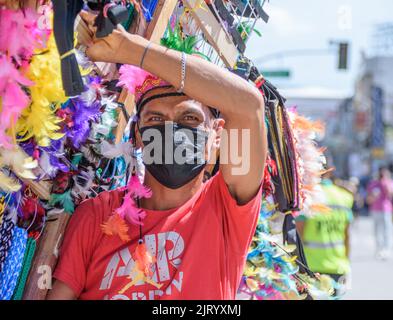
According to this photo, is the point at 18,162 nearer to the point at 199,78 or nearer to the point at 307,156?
the point at 199,78

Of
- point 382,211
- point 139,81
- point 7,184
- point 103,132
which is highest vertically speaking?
point 382,211

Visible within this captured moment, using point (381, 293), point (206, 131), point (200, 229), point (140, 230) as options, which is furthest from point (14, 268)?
point (381, 293)

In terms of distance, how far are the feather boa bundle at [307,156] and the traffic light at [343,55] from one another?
46.1ft

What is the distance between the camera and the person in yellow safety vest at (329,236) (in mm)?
5309

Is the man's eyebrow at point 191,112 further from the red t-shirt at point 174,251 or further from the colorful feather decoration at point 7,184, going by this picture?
the colorful feather decoration at point 7,184

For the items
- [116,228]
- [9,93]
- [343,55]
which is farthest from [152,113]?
[343,55]

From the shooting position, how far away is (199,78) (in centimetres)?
217

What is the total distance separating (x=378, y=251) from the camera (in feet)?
45.2

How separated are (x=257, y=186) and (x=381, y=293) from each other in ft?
23.4

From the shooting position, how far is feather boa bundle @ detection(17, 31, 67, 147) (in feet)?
6.64

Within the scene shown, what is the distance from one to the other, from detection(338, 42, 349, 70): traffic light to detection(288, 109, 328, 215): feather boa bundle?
1404cm

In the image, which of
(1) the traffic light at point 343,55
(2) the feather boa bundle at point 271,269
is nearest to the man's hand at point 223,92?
(2) the feather boa bundle at point 271,269

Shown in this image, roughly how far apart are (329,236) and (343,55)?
12.4m
